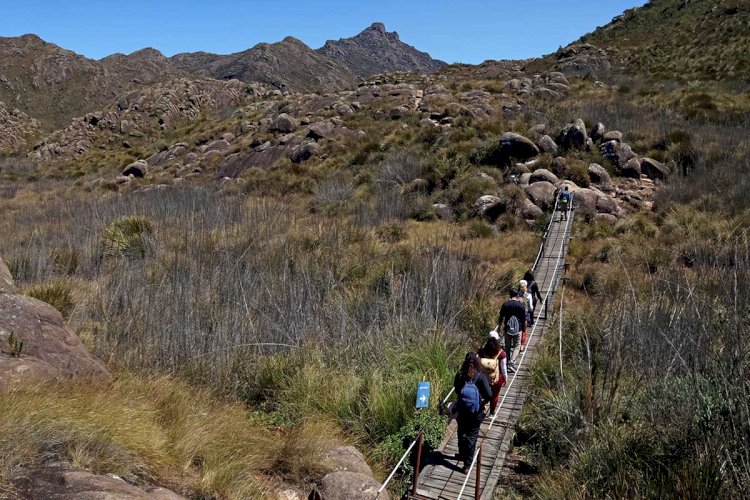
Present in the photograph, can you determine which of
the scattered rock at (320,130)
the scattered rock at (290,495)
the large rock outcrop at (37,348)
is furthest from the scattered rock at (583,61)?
the large rock outcrop at (37,348)

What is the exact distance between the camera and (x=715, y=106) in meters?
28.5

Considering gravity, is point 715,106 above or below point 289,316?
above

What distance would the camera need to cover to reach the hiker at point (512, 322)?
9141 millimetres

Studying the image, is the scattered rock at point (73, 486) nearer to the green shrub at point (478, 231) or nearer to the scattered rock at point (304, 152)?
the green shrub at point (478, 231)

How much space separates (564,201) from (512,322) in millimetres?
11128

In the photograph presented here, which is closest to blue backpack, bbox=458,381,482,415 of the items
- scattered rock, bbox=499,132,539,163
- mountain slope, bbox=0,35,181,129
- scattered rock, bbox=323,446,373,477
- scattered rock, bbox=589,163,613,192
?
scattered rock, bbox=323,446,373,477

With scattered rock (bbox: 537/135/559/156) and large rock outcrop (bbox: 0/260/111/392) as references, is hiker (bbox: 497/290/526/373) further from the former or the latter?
scattered rock (bbox: 537/135/559/156)

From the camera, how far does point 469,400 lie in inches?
241

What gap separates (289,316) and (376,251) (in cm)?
648

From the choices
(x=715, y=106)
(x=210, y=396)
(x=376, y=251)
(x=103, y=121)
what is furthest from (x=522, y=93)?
(x=103, y=121)

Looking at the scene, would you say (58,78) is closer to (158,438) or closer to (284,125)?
(284,125)

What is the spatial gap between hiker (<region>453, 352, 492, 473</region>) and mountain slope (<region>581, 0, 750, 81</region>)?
125ft

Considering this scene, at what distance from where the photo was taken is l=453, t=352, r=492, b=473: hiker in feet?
20.1

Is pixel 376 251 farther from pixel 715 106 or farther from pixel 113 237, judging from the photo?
pixel 715 106
